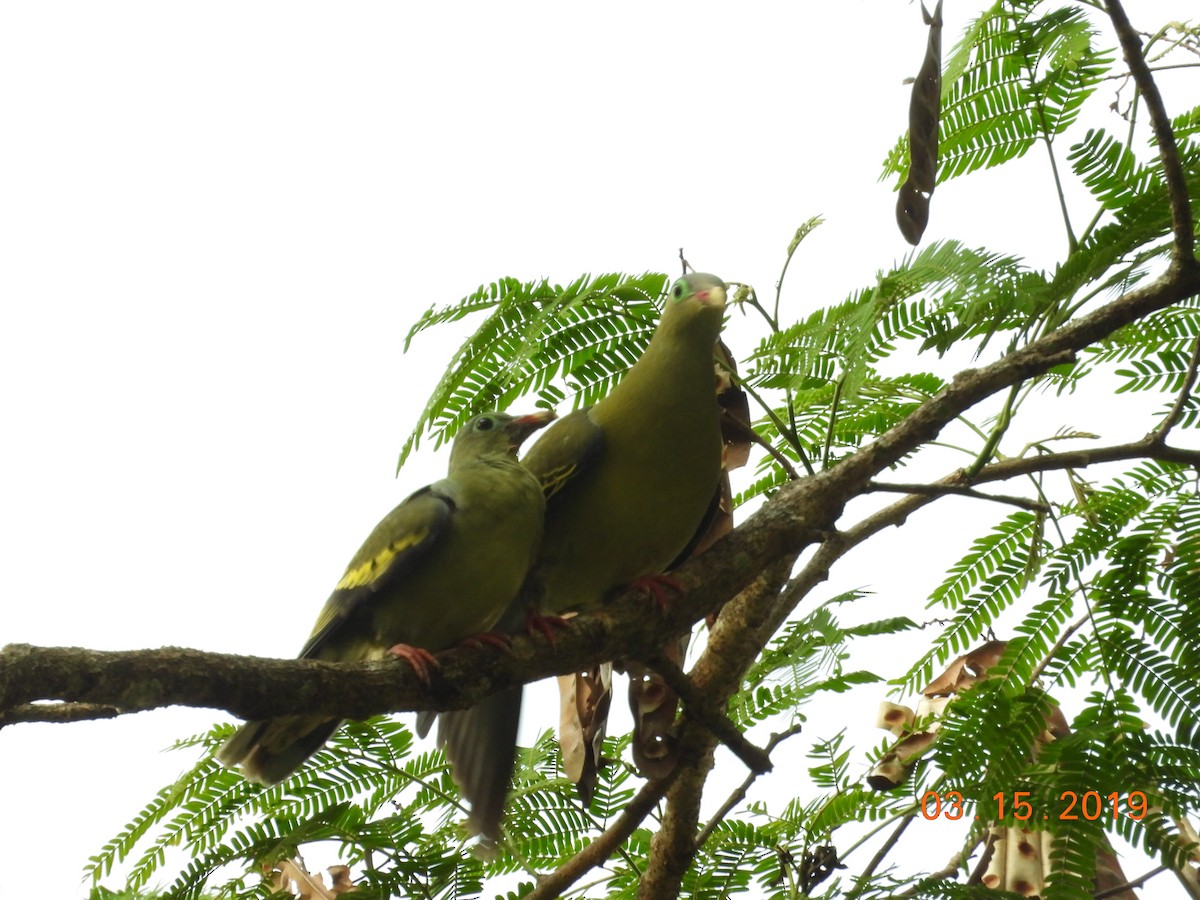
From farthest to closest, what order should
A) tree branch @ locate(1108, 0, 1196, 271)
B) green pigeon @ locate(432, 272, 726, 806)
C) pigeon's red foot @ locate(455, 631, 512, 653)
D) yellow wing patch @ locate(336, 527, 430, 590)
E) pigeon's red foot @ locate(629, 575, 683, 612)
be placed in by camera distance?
1. green pigeon @ locate(432, 272, 726, 806)
2. yellow wing patch @ locate(336, 527, 430, 590)
3. pigeon's red foot @ locate(629, 575, 683, 612)
4. pigeon's red foot @ locate(455, 631, 512, 653)
5. tree branch @ locate(1108, 0, 1196, 271)

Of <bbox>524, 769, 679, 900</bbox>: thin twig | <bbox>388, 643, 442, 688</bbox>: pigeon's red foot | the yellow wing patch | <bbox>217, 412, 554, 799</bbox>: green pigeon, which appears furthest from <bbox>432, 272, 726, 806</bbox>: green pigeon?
<bbox>388, 643, 442, 688</bbox>: pigeon's red foot

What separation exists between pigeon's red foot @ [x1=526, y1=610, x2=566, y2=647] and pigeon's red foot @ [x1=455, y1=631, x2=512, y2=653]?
0.30 feet

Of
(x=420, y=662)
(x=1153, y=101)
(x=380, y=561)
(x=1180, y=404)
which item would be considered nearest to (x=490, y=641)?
(x=420, y=662)

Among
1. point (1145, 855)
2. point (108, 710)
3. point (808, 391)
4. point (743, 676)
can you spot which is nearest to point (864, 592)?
point (743, 676)

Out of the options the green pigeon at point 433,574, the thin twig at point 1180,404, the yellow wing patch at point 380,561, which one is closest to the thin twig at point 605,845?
the green pigeon at point 433,574

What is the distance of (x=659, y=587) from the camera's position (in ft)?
11.5

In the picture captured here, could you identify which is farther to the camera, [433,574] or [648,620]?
[433,574]

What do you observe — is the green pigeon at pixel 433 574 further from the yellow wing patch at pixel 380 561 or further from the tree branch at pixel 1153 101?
the tree branch at pixel 1153 101

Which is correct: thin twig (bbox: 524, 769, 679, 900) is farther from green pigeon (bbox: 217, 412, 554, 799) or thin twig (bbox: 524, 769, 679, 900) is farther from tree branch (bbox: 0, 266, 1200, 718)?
green pigeon (bbox: 217, 412, 554, 799)

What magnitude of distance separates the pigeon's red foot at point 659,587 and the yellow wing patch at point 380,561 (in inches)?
27.2

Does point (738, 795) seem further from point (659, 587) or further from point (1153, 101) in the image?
point (1153, 101)

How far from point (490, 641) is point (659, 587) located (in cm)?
55

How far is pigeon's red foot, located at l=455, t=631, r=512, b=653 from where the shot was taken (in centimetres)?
322

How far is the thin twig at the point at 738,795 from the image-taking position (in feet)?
11.8
